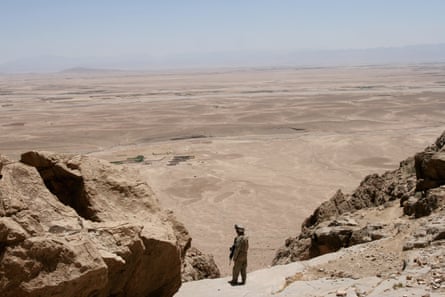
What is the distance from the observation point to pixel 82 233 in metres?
6.80

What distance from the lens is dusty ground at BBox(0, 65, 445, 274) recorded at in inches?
1076

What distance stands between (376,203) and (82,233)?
10.4 metres

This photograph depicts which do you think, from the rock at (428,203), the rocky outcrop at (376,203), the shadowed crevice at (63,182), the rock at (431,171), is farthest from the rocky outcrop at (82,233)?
the rock at (431,171)

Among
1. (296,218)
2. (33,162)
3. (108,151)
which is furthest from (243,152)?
(33,162)

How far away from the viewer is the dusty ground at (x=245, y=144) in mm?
27328

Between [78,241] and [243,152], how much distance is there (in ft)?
123

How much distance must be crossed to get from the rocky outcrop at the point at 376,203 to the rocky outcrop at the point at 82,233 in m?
3.95

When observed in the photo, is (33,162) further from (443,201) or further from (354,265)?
(443,201)

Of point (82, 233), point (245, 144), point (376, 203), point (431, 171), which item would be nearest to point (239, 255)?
point (82, 233)

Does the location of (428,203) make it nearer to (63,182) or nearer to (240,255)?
(240,255)

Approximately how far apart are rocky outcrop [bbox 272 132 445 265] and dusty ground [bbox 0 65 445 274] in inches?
159

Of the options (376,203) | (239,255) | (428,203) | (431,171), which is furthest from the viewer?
(376,203)

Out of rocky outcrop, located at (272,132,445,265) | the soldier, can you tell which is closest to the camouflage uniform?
the soldier

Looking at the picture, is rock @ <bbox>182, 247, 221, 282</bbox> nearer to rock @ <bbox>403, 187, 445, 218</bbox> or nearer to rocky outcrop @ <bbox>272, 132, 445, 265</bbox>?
rocky outcrop @ <bbox>272, 132, 445, 265</bbox>
